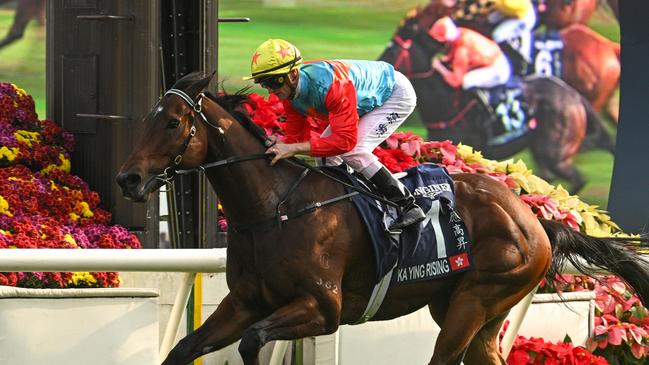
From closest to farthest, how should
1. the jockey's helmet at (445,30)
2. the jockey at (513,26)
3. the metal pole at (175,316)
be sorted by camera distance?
the metal pole at (175,316)
the jockey's helmet at (445,30)
the jockey at (513,26)

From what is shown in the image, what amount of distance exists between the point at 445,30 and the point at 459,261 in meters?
5.55

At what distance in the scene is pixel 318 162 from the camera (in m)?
5.52

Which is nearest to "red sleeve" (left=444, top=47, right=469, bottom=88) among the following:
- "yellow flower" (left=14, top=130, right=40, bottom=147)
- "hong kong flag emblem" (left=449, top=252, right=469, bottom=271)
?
"yellow flower" (left=14, top=130, right=40, bottom=147)

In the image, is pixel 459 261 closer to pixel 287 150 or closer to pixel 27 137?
pixel 287 150

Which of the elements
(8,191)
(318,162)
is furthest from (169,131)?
(8,191)

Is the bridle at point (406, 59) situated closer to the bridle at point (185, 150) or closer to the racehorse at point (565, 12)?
the racehorse at point (565, 12)

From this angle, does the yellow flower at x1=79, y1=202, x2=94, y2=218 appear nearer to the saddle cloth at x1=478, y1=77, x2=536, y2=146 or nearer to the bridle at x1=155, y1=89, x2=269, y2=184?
the bridle at x1=155, y1=89, x2=269, y2=184

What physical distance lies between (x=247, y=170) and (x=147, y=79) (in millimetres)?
2292

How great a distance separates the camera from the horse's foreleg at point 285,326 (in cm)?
496

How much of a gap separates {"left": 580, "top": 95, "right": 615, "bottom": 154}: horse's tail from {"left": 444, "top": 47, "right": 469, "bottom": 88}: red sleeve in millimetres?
1205

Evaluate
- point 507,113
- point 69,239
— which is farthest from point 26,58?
point 69,239

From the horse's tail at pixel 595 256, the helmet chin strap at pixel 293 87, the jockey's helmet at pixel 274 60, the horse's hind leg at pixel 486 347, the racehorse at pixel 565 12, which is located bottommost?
the horse's hind leg at pixel 486 347

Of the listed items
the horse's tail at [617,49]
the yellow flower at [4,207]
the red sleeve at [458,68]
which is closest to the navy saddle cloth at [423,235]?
the yellow flower at [4,207]

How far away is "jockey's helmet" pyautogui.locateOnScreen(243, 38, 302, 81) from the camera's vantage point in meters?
5.16
